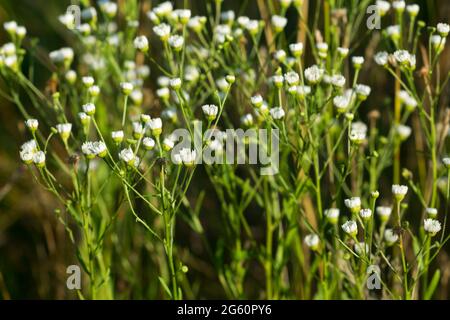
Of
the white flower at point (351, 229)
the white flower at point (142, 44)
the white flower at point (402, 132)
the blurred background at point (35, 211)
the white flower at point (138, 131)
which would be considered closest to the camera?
the white flower at point (351, 229)

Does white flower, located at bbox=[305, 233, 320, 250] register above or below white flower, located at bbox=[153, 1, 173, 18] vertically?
below

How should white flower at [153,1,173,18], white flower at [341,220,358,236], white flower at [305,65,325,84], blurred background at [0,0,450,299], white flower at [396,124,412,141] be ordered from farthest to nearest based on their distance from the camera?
1. blurred background at [0,0,450,299]
2. white flower at [396,124,412,141]
3. white flower at [153,1,173,18]
4. white flower at [305,65,325,84]
5. white flower at [341,220,358,236]

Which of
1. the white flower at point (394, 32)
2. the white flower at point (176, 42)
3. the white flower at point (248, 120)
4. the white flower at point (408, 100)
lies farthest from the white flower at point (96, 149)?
the white flower at point (408, 100)

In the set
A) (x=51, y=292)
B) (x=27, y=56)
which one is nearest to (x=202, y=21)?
(x=51, y=292)

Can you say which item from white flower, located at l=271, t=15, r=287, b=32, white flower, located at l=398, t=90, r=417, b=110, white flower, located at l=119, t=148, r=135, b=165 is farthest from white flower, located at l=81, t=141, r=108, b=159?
white flower, located at l=398, t=90, r=417, b=110

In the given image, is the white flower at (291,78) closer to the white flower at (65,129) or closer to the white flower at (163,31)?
the white flower at (163,31)

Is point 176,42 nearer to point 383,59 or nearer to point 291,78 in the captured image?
point 291,78

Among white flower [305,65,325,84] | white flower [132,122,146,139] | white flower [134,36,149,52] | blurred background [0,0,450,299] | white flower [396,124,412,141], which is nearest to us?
white flower [132,122,146,139]

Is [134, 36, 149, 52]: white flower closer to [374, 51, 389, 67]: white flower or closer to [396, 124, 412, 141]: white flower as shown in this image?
[374, 51, 389, 67]: white flower

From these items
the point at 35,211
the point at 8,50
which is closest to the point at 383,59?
the point at 8,50
